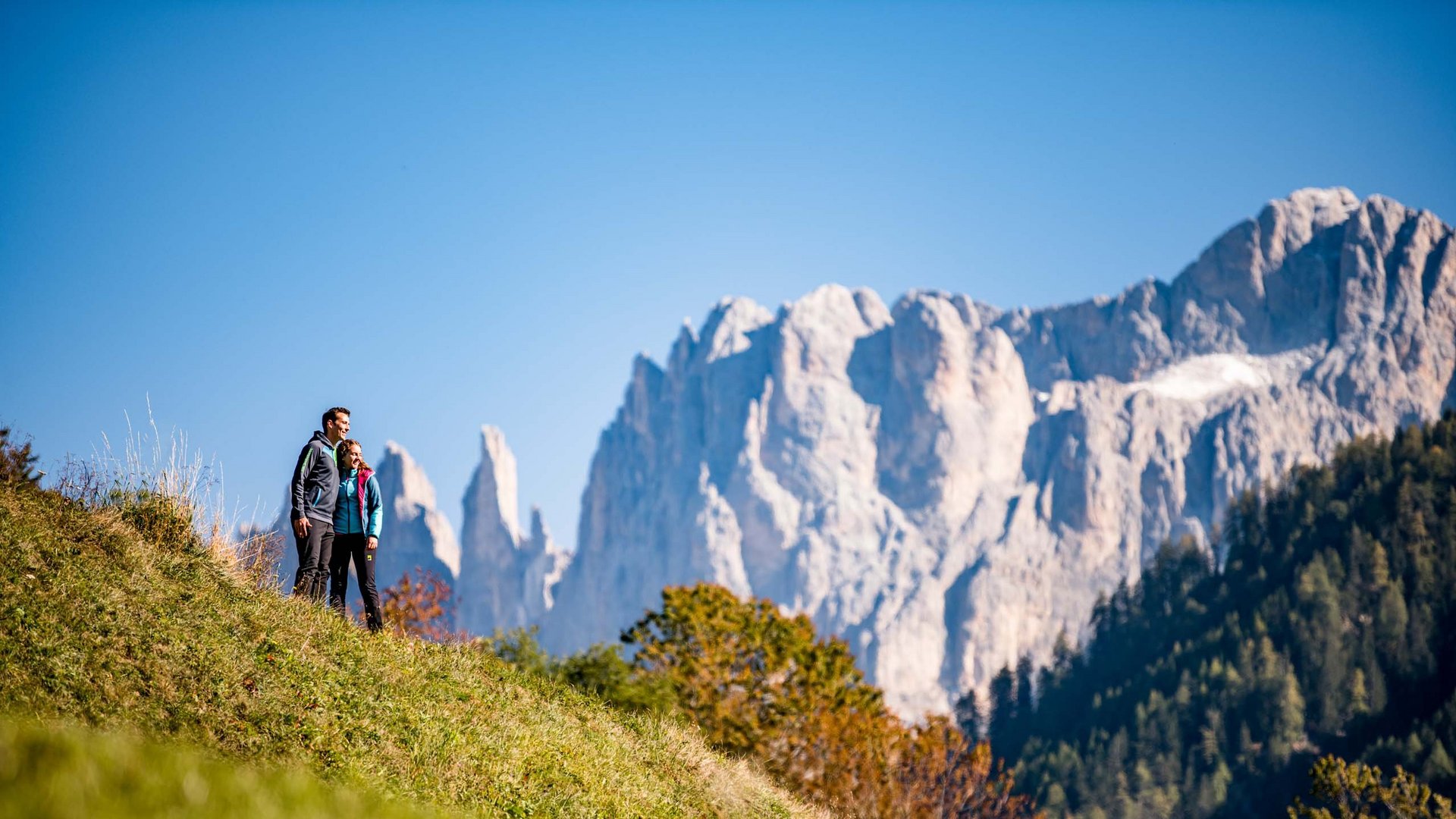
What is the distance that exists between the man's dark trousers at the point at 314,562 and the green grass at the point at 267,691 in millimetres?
926

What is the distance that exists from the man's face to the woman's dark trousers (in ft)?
3.68

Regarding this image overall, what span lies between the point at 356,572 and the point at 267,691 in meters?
4.55

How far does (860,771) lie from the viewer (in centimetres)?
3133

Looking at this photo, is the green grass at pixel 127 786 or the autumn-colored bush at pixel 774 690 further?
the autumn-colored bush at pixel 774 690

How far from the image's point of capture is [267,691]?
29.5 ft

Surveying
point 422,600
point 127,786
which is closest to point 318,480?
point 127,786

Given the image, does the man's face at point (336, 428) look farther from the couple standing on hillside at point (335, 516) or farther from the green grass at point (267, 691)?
the green grass at point (267, 691)

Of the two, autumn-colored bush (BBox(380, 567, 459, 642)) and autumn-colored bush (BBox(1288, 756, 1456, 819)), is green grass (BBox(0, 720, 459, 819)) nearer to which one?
autumn-colored bush (BBox(380, 567, 459, 642))

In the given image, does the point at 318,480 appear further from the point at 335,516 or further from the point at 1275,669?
the point at 1275,669

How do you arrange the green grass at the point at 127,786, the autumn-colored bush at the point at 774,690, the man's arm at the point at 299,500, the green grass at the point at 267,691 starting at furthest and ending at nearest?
the autumn-colored bush at the point at 774,690 < the man's arm at the point at 299,500 < the green grass at the point at 267,691 < the green grass at the point at 127,786

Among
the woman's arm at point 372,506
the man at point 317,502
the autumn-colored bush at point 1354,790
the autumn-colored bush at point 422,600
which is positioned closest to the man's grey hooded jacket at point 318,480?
the man at point 317,502

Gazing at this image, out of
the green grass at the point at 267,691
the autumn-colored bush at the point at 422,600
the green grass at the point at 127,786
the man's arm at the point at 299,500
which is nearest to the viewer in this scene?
the green grass at the point at 127,786

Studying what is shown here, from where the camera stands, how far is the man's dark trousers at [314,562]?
12.4 m

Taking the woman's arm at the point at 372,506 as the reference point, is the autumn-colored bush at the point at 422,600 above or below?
above
